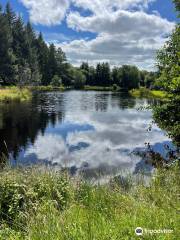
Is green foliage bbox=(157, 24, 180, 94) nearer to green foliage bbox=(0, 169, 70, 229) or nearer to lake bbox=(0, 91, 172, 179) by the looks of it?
lake bbox=(0, 91, 172, 179)

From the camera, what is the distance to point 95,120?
1592 inches

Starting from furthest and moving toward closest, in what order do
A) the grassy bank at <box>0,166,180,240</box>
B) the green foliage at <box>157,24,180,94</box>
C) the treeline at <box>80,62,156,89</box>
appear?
1. the treeline at <box>80,62,156,89</box>
2. the green foliage at <box>157,24,180,94</box>
3. the grassy bank at <box>0,166,180,240</box>

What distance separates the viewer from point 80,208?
25.9ft

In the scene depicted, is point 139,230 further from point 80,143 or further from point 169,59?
point 80,143

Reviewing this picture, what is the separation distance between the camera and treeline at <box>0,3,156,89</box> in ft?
288

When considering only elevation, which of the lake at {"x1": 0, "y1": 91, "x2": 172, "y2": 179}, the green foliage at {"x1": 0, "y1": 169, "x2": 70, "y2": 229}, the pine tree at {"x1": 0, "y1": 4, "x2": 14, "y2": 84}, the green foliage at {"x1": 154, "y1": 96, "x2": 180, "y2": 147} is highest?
the pine tree at {"x1": 0, "y1": 4, "x2": 14, "y2": 84}

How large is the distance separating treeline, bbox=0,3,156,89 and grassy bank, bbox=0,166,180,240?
54164 millimetres

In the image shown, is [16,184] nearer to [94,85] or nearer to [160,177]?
[160,177]

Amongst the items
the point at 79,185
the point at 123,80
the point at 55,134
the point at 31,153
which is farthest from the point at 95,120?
the point at 123,80

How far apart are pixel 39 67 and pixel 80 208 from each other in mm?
121951

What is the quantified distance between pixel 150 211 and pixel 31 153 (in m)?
15.7

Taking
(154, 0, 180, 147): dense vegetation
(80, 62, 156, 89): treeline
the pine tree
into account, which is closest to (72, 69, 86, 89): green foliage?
(80, 62, 156, 89): treeline

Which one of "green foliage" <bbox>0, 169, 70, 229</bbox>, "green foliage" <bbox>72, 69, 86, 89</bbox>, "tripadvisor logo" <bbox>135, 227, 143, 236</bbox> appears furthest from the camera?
"green foliage" <bbox>72, 69, 86, 89</bbox>

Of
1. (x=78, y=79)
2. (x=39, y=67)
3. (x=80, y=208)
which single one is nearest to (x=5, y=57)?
(x=39, y=67)
